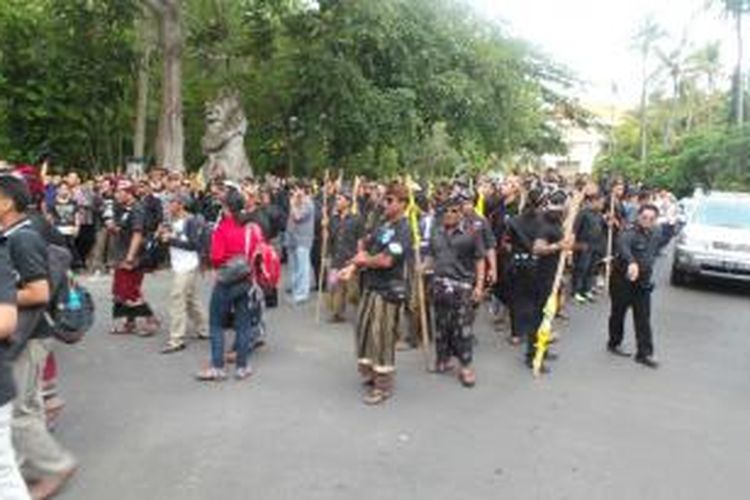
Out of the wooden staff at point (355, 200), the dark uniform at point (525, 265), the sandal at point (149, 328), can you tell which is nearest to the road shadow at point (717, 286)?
the wooden staff at point (355, 200)

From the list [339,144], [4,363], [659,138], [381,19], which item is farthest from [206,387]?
[659,138]

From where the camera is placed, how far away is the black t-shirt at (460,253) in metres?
A: 9.83

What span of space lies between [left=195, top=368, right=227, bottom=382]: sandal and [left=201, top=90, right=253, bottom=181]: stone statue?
18.8 meters

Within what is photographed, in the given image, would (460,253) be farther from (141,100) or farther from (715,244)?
(141,100)

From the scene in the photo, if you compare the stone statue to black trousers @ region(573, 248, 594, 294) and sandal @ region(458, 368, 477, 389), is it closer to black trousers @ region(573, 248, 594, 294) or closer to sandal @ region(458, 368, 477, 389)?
black trousers @ region(573, 248, 594, 294)

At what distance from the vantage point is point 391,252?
8.76m

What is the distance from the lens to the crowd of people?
19.9ft

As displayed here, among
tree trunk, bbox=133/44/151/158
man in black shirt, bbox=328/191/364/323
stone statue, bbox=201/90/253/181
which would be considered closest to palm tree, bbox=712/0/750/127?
stone statue, bbox=201/90/253/181

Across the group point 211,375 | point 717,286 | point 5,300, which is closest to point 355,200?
point 211,375

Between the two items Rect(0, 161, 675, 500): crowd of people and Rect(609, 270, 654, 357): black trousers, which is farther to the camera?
Rect(609, 270, 654, 357): black trousers

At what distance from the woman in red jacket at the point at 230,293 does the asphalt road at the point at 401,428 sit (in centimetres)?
23

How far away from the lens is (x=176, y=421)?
8.05 metres

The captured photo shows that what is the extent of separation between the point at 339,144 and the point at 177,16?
26.3 feet

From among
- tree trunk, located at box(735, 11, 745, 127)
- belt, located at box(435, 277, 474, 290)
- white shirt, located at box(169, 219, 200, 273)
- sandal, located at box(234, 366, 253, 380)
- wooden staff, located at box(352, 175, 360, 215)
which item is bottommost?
sandal, located at box(234, 366, 253, 380)
